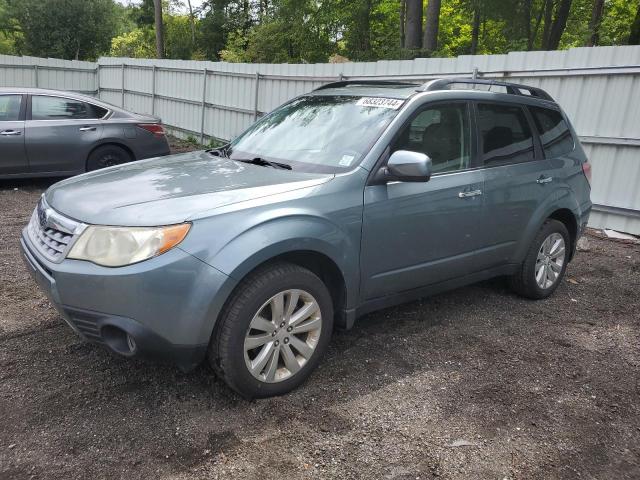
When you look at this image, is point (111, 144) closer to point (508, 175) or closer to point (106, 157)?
point (106, 157)

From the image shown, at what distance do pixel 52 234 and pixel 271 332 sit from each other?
1326mm

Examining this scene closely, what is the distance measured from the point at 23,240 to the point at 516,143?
3618mm

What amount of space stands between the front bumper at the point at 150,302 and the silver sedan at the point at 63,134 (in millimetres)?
6175

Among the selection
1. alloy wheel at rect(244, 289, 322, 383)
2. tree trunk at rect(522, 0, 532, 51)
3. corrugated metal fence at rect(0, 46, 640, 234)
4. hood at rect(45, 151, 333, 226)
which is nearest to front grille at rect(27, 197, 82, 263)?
hood at rect(45, 151, 333, 226)

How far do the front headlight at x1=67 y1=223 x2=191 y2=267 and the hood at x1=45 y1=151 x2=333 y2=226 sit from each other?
0.04 m

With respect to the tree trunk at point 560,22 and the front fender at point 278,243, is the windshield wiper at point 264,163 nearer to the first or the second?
the front fender at point 278,243

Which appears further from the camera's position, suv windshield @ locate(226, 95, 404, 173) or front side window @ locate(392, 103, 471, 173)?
front side window @ locate(392, 103, 471, 173)

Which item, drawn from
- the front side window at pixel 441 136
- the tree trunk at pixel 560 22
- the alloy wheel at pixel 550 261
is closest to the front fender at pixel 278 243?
the front side window at pixel 441 136

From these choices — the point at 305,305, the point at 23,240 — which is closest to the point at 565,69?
the point at 305,305

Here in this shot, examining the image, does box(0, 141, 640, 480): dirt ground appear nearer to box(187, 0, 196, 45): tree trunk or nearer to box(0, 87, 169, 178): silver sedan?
box(0, 87, 169, 178): silver sedan

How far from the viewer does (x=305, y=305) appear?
3.12 metres

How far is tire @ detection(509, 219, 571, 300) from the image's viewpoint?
4.64m

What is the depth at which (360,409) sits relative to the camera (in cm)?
307

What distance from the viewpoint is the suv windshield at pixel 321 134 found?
3.51 metres
